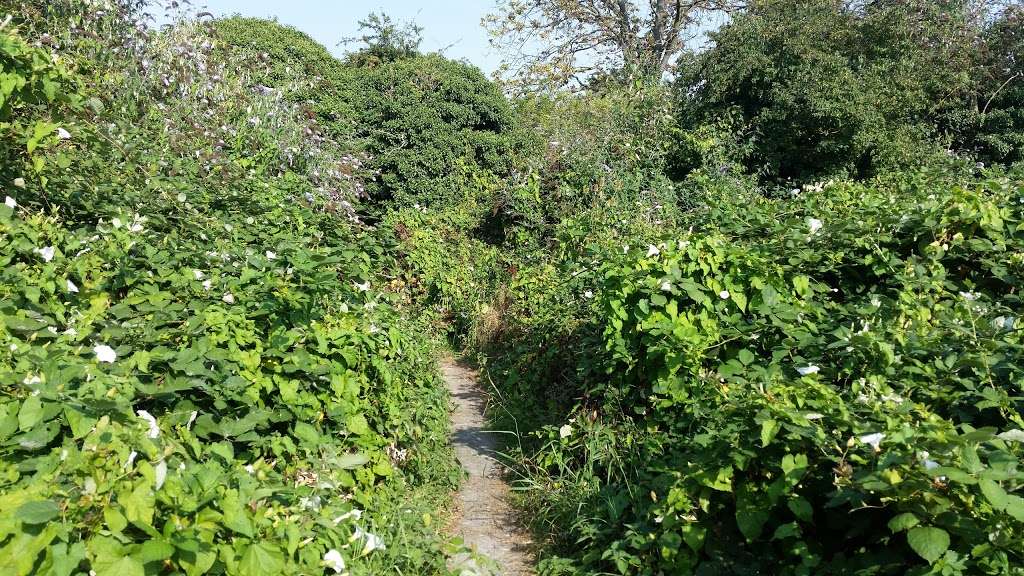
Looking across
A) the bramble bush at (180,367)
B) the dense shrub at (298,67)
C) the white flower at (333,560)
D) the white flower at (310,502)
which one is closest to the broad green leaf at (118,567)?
the bramble bush at (180,367)

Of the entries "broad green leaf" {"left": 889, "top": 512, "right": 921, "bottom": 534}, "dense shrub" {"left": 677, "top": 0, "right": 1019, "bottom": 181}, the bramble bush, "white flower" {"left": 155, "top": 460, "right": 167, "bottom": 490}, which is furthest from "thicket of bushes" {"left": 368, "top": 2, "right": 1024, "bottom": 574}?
"dense shrub" {"left": 677, "top": 0, "right": 1019, "bottom": 181}

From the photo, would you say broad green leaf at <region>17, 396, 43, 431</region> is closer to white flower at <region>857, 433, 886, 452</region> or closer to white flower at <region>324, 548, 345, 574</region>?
white flower at <region>324, 548, 345, 574</region>

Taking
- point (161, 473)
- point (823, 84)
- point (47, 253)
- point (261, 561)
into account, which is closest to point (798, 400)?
point (261, 561)

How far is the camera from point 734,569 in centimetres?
316

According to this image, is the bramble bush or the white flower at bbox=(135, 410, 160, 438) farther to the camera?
the white flower at bbox=(135, 410, 160, 438)

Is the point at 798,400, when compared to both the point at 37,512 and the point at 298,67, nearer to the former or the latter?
the point at 37,512

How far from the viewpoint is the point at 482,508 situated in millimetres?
4797

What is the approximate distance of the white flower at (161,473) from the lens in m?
1.93

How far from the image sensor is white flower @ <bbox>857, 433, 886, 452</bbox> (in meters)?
2.46

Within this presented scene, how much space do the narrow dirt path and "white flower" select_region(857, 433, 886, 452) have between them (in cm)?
150

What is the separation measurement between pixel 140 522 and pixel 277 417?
1.51 metres

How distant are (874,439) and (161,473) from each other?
82.7 inches

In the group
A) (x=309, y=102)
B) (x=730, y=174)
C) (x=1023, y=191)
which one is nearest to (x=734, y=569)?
(x=1023, y=191)

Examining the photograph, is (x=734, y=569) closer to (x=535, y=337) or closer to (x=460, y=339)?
(x=535, y=337)
